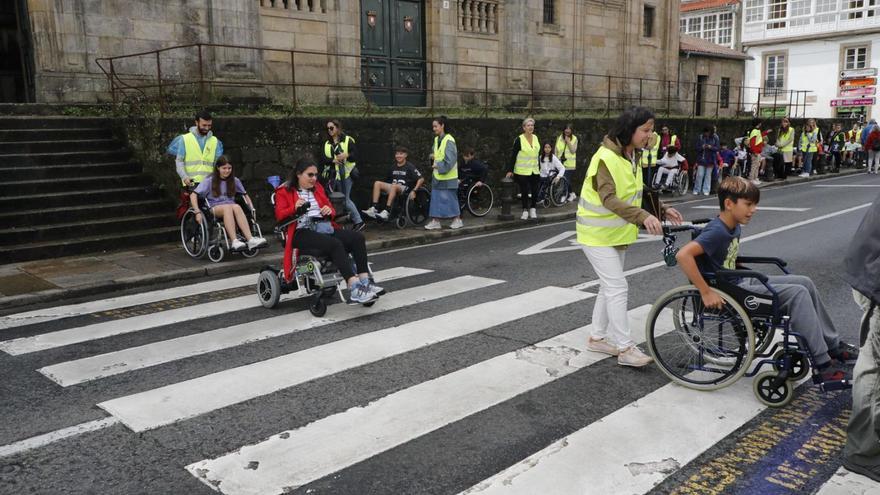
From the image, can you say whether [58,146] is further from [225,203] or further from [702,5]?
[702,5]

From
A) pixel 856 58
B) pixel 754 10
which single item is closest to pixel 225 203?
pixel 856 58

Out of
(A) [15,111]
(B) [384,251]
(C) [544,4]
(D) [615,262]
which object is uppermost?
(C) [544,4]

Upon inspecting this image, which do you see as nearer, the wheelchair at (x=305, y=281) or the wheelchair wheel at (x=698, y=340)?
the wheelchair wheel at (x=698, y=340)

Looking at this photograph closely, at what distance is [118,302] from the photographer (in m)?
8.23

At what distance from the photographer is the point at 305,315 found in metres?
7.29

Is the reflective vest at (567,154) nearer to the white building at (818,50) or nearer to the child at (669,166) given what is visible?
the child at (669,166)

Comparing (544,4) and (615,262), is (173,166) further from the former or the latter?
(544,4)

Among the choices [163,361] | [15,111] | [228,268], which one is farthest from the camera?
[15,111]

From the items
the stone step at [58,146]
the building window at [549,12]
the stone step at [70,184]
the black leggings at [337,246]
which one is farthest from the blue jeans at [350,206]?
the building window at [549,12]

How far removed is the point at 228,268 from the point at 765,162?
19949 mm

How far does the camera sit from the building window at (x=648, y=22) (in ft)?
96.2

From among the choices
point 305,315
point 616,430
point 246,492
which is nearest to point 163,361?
point 305,315

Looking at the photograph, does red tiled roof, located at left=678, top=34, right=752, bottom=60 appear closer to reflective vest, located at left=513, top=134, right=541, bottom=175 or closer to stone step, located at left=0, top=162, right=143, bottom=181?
reflective vest, located at left=513, top=134, right=541, bottom=175

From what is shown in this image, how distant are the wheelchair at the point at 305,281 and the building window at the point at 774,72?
5465 cm
